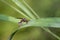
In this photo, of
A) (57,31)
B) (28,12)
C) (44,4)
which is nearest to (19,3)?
(28,12)

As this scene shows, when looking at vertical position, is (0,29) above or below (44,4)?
below

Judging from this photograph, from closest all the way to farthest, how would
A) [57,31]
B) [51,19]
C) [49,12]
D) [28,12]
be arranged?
1. [51,19]
2. [28,12]
3. [57,31]
4. [49,12]

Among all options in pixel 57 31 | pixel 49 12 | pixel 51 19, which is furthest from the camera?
pixel 49 12

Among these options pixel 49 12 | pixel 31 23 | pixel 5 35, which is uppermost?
pixel 49 12

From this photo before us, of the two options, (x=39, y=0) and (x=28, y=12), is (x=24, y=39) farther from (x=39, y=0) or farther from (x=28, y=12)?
(x=28, y=12)

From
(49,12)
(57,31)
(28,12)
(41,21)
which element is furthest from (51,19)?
(49,12)

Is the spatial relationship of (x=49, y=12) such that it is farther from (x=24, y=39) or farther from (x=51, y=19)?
(x=51, y=19)

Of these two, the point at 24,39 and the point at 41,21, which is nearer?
the point at 41,21
